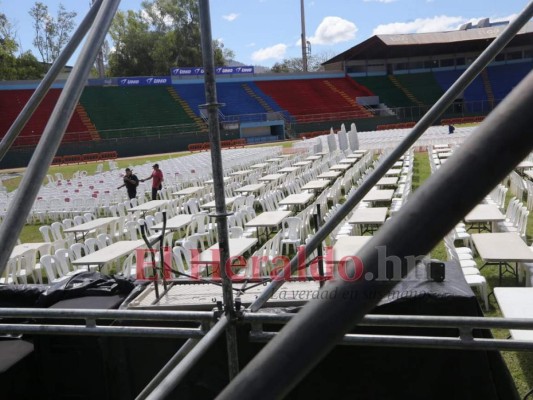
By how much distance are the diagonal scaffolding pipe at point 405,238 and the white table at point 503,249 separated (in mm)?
6213

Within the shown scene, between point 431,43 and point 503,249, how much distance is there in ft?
155

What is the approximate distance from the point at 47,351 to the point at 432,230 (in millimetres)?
3855

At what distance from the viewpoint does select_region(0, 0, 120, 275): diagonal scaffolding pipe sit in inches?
84.0

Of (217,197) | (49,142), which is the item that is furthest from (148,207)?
(49,142)

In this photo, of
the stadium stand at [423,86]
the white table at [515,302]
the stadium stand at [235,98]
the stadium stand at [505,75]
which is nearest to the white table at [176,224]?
the white table at [515,302]

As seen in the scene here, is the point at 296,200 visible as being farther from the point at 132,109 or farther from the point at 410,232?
the point at 132,109

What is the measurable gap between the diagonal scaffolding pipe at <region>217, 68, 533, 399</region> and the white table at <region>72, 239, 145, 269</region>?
7.24 meters

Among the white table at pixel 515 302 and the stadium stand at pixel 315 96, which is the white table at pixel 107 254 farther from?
the stadium stand at pixel 315 96

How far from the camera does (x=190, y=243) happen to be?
8.12 metres

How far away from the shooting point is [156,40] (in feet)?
202

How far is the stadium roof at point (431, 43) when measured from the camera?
48.9 metres

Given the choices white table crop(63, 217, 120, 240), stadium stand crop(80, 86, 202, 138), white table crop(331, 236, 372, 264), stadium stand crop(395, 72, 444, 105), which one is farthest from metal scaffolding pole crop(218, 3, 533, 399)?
stadium stand crop(395, 72, 444, 105)

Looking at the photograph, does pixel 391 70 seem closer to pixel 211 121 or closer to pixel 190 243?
pixel 190 243

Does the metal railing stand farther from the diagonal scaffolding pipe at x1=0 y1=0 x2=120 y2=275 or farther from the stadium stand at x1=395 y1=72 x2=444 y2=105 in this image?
the stadium stand at x1=395 y1=72 x2=444 y2=105
